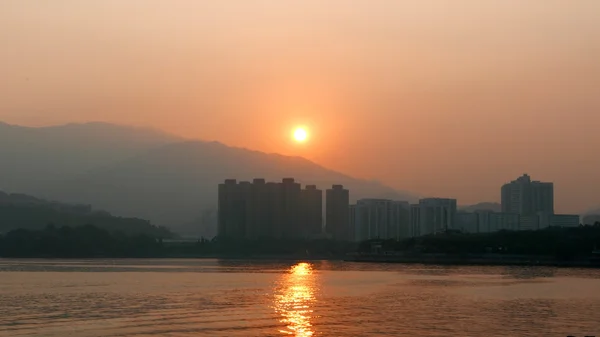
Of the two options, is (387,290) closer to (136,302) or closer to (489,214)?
(136,302)

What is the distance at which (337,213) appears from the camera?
184000mm

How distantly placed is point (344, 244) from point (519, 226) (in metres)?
51.4

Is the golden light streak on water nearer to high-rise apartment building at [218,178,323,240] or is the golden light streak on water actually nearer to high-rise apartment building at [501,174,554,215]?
high-rise apartment building at [218,178,323,240]

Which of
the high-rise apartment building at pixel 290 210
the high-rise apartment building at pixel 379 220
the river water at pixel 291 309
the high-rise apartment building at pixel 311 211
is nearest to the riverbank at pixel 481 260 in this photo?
the river water at pixel 291 309

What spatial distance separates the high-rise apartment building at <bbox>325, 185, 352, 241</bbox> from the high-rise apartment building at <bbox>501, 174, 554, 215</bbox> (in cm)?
3637

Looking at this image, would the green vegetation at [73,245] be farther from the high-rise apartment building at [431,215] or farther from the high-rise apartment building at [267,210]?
the high-rise apartment building at [431,215]

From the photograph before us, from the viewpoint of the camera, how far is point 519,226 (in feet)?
598

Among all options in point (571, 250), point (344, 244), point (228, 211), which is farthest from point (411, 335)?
point (228, 211)

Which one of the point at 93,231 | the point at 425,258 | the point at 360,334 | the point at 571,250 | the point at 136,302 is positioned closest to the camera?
the point at 360,334

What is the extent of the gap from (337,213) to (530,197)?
4120cm

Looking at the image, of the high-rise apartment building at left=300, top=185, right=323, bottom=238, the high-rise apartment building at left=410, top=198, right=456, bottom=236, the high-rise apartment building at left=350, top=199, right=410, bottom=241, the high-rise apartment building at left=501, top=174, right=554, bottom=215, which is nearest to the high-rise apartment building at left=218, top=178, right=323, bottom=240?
the high-rise apartment building at left=300, top=185, right=323, bottom=238

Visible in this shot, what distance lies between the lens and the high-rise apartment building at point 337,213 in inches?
7160

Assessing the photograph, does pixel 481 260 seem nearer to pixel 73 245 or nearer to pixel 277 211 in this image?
pixel 73 245

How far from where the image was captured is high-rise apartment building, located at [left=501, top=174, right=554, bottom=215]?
189 metres
